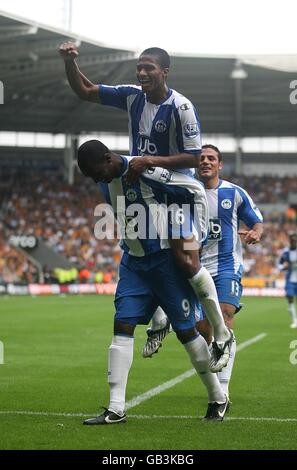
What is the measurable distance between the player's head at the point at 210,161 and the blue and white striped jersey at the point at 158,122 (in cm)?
168

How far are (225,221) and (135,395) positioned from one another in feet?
6.55

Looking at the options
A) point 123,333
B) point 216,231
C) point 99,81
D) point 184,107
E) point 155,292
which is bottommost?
point 123,333

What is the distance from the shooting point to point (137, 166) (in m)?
7.01

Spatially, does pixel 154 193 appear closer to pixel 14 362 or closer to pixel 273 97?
pixel 14 362

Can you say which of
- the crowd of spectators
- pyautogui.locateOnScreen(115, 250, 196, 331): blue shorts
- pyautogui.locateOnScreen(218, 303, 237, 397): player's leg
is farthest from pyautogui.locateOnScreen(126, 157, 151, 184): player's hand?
the crowd of spectators

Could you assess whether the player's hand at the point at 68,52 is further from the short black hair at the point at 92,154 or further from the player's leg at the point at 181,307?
the player's leg at the point at 181,307

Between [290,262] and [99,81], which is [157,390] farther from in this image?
[99,81]

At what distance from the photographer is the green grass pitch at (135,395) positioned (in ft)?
21.3

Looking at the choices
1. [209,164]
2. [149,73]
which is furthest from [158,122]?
[209,164]

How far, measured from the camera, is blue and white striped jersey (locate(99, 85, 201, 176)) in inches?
285

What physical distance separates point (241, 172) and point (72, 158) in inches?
426

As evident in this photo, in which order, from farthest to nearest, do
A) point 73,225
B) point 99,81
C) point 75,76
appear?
point 73,225 < point 99,81 < point 75,76
